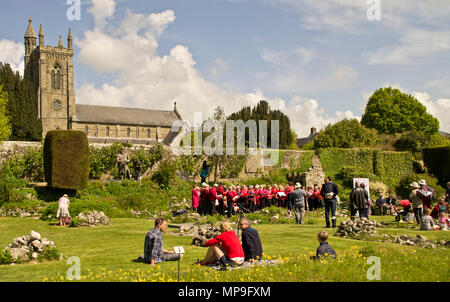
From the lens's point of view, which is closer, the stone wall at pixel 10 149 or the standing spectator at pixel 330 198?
the standing spectator at pixel 330 198

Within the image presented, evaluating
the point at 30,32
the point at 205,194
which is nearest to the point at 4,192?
the point at 205,194

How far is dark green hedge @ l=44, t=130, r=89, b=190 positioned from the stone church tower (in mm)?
48893

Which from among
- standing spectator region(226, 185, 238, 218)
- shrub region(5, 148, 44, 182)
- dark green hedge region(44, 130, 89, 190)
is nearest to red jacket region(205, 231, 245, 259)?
standing spectator region(226, 185, 238, 218)

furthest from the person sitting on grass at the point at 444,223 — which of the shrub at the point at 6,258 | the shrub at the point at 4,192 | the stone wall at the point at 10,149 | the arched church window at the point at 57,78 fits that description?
the arched church window at the point at 57,78

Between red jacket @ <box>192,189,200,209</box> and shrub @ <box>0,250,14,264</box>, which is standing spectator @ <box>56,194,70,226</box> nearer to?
red jacket @ <box>192,189,200,209</box>

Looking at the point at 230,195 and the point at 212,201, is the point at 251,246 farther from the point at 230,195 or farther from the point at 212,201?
the point at 230,195

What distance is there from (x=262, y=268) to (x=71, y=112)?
6870 centimetres

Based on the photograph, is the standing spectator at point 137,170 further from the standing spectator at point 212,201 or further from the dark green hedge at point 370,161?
the dark green hedge at point 370,161

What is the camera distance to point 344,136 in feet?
131

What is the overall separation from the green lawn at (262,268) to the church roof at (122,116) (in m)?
57.8

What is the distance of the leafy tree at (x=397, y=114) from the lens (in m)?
51.4

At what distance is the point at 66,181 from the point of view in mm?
22812

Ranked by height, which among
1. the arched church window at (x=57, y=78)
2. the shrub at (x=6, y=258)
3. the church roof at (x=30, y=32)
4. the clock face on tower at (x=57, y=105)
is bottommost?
the shrub at (x=6, y=258)
